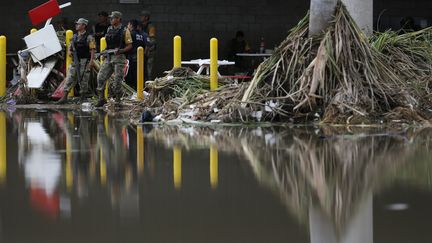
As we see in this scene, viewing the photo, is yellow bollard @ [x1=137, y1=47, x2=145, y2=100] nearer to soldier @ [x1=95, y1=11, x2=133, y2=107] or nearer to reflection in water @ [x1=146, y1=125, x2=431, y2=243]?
soldier @ [x1=95, y1=11, x2=133, y2=107]

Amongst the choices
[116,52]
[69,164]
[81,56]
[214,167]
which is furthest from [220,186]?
[81,56]

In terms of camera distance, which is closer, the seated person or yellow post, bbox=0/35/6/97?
yellow post, bbox=0/35/6/97

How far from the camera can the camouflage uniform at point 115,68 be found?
17.1 m

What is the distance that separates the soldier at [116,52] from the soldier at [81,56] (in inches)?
38.4

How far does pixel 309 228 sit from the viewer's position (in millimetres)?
6086

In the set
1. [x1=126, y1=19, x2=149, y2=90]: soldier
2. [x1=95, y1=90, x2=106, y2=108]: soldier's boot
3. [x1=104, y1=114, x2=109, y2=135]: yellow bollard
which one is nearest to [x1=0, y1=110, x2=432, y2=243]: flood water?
[x1=104, y1=114, x2=109, y2=135]: yellow bollard

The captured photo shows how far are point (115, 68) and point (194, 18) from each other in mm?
7924

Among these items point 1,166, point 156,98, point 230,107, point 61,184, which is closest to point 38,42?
point 156,98

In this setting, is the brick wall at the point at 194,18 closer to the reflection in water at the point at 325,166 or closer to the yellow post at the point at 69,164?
the yellow post at the point at 69,164

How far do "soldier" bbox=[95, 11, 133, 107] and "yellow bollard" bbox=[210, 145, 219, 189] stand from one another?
711 centimetres

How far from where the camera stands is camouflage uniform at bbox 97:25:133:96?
56.0 feet

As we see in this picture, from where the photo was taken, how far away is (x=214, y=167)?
28.8ft

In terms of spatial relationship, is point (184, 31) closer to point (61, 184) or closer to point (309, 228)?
point (61, 184)

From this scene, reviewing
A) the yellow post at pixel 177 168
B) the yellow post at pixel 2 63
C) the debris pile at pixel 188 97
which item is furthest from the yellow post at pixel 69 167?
the yellow post at pixel 2 63
